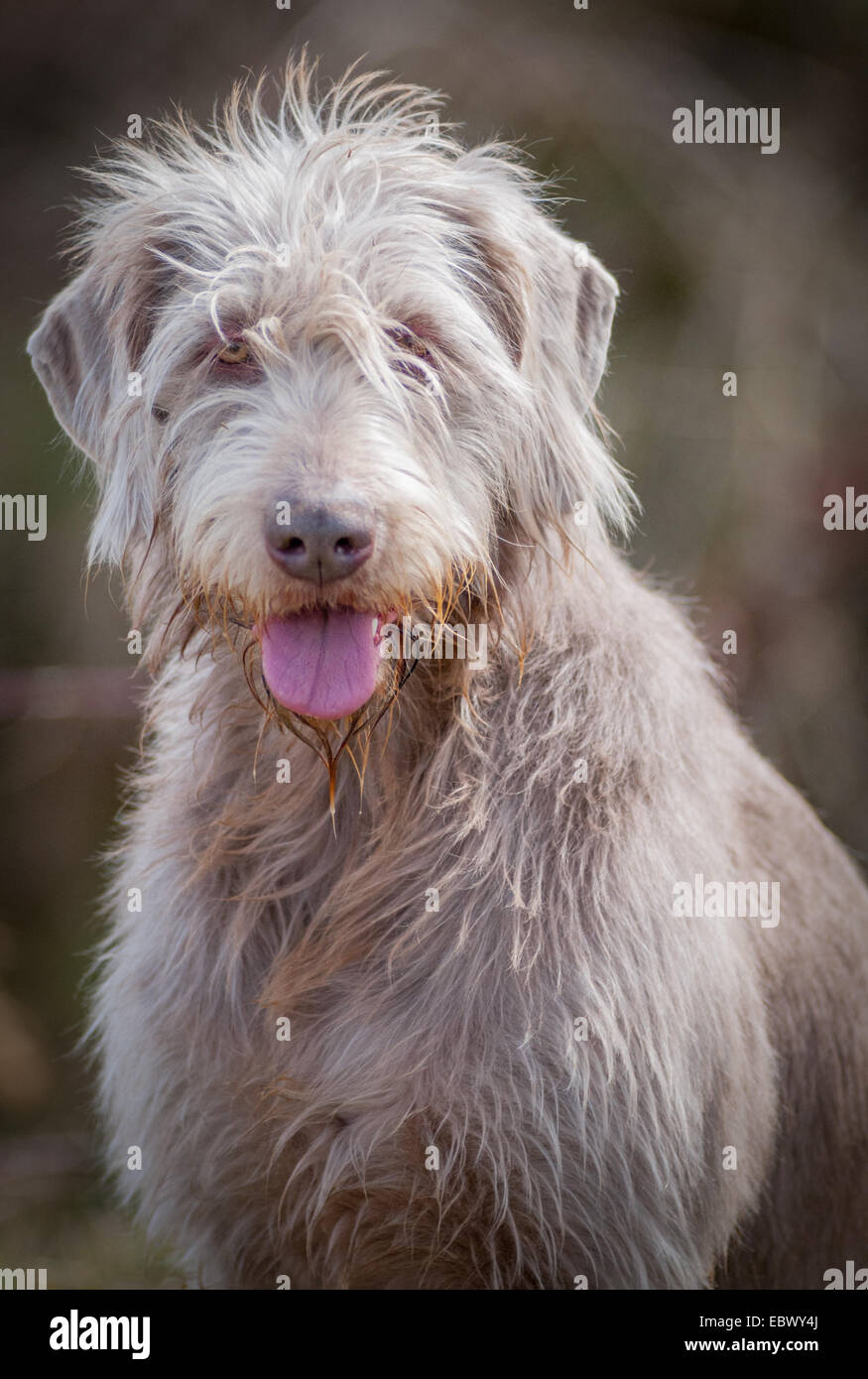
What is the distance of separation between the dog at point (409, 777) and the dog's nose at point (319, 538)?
0.10 metres

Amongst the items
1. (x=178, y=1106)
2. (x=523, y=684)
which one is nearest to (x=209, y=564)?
(x=523, y=684)

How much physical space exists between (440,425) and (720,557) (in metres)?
4.13

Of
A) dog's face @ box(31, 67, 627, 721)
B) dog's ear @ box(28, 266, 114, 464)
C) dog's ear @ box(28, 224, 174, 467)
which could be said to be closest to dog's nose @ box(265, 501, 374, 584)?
dog's face @ box(31, 67, 627, 721)

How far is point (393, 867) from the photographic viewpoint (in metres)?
2.70

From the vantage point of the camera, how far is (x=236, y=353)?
2.42 metres

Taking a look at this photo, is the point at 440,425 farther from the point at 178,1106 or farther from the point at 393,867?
the point at 178,1106

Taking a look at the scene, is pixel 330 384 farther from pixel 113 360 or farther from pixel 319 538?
pixel 113 360

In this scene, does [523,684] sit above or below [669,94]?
below

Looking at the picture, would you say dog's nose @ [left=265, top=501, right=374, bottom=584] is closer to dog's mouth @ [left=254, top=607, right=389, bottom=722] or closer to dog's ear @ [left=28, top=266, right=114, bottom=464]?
dog's mouth @ [left=254, top=607, right=389, bottom=722]

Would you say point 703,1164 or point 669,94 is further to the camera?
point 669,94

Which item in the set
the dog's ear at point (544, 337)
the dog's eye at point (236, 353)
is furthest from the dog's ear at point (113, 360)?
the dog's ear at point (544, 337)

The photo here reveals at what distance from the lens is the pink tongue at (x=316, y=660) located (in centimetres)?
232

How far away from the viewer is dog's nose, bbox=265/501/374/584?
2.11 meters

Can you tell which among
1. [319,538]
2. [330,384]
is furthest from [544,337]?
[319,538]
